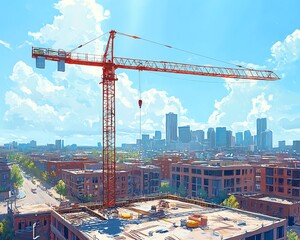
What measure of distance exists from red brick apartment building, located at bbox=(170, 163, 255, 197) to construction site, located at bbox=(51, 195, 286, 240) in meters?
55.2

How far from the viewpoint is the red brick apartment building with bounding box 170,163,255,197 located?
108188mm

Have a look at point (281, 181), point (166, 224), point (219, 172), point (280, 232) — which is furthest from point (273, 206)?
point (166, 224)

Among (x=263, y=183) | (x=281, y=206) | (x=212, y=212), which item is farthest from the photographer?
(x=263, y=183)

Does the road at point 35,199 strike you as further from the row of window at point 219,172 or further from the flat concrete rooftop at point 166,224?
the flat concrete rooftop at point 166,224

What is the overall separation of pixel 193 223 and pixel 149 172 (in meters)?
83.4

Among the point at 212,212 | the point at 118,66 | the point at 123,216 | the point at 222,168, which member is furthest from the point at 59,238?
the point at 222,168

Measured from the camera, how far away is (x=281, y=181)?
100875 mm

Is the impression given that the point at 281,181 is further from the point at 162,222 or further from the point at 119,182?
the point at 162,222

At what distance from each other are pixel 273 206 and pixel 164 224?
50689 mm

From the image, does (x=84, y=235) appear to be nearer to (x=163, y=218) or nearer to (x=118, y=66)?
(x=163, y=218)

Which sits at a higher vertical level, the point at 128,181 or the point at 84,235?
the point at 84,235

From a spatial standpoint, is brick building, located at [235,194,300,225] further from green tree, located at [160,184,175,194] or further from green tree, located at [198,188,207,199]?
green tree, located at [160,184,175,194]

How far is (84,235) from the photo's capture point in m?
36.7

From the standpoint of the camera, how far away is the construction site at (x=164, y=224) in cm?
3762
